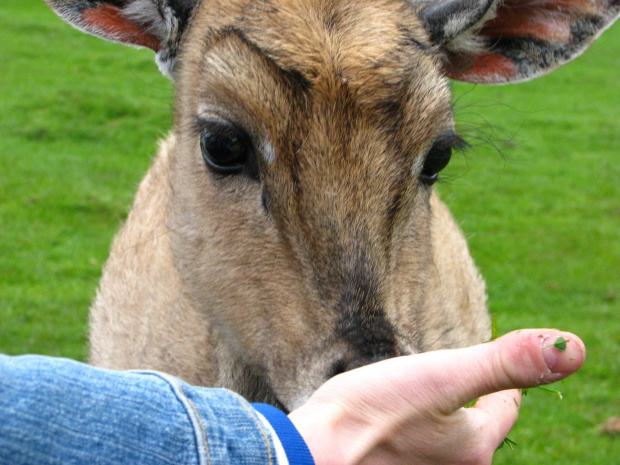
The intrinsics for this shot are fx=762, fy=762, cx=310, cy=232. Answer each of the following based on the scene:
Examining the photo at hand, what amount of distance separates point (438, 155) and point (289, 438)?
78.3 inches

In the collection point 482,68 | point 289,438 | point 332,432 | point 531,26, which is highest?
point 531,26

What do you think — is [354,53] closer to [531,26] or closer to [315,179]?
[315,179]

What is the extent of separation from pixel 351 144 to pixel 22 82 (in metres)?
14.5

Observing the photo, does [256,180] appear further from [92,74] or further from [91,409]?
[92,74]

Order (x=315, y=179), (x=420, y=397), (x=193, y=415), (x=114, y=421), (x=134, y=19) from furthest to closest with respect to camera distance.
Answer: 1. (x=134, y=19)
2. (x=315, y=179)
3. (x=420, y=397)
4. (x=193, y=415)
5. (x=114, y=421)

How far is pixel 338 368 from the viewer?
2953mm

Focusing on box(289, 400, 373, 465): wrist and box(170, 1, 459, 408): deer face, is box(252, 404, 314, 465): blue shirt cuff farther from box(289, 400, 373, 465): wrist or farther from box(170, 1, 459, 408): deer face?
box(170, 1, 459, 408): deer face

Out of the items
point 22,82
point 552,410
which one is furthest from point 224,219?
point 22,82

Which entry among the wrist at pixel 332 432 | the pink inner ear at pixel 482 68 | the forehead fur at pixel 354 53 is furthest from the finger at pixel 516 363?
the pink inner ear at pixel 482 68

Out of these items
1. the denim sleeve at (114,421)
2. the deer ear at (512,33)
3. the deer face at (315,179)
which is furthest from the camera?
the deer ear at (512,33)

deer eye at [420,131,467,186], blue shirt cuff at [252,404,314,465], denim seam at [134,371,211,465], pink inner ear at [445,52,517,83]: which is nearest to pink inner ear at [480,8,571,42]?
pink inner ear at [445,52,517,83]

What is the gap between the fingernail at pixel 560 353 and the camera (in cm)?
217

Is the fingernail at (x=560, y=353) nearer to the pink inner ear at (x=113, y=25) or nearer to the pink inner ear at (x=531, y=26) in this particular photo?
the pink inner ear at (x=531, y=26)

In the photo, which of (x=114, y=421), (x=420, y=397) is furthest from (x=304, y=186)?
(x=114, y=421)
